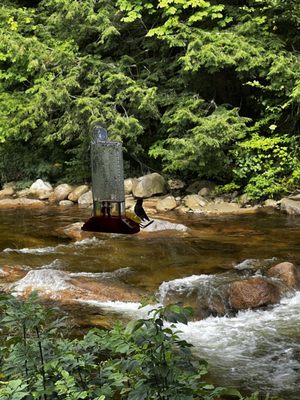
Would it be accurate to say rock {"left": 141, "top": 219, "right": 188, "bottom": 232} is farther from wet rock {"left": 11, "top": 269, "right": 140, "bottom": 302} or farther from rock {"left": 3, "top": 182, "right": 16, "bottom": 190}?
rock {"left": 3, "top": 182, "right": 16, "bottom": 190}

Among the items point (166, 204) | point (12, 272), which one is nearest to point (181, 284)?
point (12, 272)

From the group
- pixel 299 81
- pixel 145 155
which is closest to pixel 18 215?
pixel 145 155

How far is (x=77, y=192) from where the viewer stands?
15461 millimetres

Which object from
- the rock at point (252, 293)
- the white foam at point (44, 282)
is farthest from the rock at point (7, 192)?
the rock at point (252, 293)

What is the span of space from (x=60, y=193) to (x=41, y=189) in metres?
0.94

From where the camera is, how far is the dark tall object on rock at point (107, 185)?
2316 mm

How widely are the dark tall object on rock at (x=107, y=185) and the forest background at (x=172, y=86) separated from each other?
33.5 ft

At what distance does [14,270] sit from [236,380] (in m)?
4.74

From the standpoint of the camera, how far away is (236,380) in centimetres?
509

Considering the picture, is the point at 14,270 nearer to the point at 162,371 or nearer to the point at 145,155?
the point at 162,371

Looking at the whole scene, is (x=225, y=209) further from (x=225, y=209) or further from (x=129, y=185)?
(x=129, y=185)

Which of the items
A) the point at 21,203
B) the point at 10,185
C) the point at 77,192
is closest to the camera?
the point at 77,192

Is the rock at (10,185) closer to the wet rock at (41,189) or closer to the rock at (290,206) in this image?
the wet rock at (41,189)

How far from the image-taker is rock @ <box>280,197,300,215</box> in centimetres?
1228
